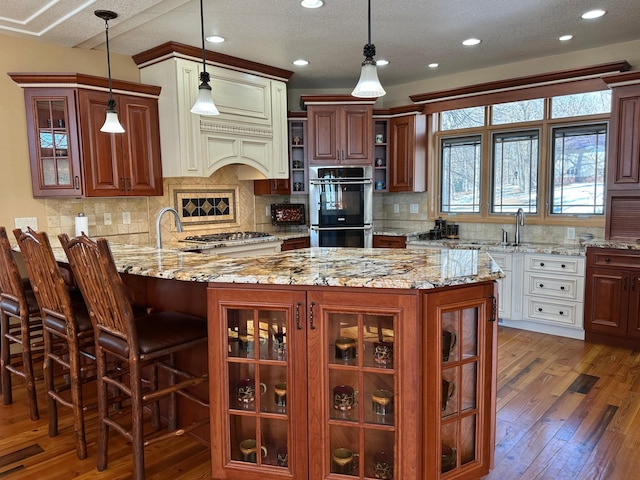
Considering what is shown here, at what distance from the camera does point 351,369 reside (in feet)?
6.15

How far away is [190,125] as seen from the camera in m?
4.18

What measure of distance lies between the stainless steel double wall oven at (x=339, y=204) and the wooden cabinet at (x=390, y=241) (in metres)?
0.26

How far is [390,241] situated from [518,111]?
1949 millimetres

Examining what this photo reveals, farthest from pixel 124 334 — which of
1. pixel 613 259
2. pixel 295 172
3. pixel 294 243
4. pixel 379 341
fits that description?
pixel 613 259

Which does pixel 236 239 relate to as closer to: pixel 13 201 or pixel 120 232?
pixel 120 232

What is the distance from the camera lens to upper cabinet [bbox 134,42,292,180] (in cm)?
412

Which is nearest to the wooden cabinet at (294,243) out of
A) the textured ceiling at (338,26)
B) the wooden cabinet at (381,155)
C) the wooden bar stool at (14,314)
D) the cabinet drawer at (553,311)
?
the wooden cabinet at (381,155)

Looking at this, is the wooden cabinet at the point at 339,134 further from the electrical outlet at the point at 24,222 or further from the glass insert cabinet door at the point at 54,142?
the electrical outlet at the point at 24,222

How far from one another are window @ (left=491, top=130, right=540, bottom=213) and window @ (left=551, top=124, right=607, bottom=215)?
202 millimetres

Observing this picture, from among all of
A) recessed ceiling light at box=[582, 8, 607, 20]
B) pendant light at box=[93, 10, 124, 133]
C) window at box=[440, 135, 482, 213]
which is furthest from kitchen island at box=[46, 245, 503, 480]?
window at box=[440, 135, 482, 213]

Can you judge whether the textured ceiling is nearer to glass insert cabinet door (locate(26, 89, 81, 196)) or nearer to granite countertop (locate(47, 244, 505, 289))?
glass insert cabinet door (locate(26, 89, 81, 196))

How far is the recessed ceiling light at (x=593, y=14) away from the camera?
135 inches

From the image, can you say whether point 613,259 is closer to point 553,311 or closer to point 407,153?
point 553,311

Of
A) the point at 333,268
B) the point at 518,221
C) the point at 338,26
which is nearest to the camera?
the point at 333,268
